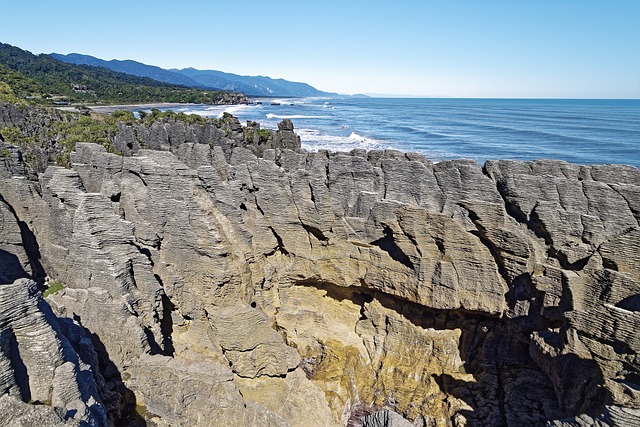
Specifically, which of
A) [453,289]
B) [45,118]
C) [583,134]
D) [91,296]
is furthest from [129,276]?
[583,134]

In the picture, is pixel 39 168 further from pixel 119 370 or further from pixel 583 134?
pixel 583 134

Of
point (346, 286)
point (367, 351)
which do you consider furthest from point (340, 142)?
point (367, 351)

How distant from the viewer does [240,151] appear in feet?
47.8

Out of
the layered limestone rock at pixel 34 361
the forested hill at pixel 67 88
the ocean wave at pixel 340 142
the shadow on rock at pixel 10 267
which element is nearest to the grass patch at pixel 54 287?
the shadow on rock at pixel 10 267

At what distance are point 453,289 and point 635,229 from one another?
174 inches

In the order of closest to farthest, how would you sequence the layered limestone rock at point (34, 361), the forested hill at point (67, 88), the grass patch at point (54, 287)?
1. the layered limestone rock at point (34, 361)
2. the grass patch at point (54, 287)
3. the forested hill at point (67, 88)

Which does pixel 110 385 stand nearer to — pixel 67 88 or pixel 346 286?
pixel 346 286

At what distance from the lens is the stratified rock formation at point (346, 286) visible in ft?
31.0

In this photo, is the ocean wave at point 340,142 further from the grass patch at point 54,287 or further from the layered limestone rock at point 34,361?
the layered limestone rock at point 34,361

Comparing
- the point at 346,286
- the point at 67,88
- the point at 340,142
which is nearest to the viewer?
the point at 346,286

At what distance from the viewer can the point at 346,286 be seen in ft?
40.7

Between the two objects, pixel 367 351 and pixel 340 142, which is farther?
pixel 340 142

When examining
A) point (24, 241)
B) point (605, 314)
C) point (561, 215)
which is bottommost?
point (24, 241)

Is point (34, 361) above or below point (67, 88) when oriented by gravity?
below
